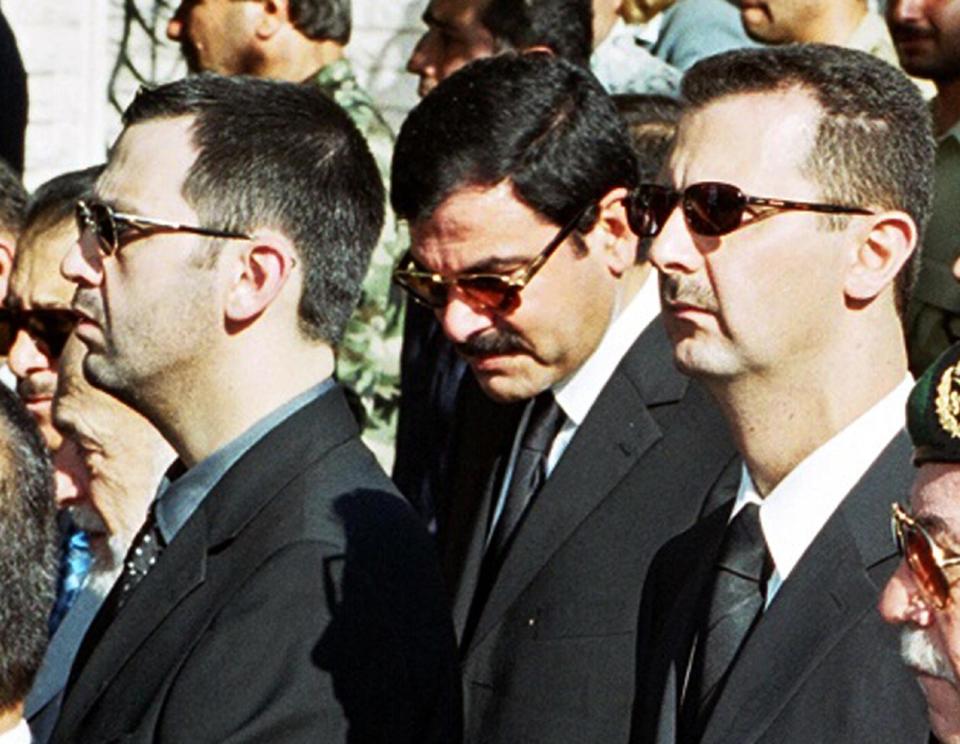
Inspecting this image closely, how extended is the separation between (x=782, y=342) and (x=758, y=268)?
13 cm

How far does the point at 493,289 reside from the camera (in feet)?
19.3

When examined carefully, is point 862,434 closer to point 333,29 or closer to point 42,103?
point 333,29

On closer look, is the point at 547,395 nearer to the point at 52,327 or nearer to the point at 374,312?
the point at 52,327

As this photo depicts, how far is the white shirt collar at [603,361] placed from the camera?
19.4ft

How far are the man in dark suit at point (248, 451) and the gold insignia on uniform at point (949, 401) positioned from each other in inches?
48.5

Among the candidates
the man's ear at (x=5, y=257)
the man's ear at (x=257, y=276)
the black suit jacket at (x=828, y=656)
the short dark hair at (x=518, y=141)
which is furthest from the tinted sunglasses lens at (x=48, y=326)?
the black suit jacket at (x=828, y=656)

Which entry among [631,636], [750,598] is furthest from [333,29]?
[750,598]

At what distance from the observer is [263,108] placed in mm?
5285

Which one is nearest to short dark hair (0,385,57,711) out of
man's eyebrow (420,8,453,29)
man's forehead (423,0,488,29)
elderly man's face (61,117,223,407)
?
elderly man's face (61,117,223,407)

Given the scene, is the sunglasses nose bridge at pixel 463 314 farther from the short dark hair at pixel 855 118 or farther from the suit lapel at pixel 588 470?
the short dark hair at pixel 855 118

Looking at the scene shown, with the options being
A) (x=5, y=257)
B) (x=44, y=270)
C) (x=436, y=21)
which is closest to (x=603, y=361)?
(x=44, y=270)

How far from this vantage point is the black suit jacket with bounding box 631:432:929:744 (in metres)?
4.44

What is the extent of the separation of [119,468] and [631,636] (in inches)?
48.5

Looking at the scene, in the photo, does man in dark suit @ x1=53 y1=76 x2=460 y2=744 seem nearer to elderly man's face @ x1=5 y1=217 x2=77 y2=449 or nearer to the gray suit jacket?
the gray suit jacket
